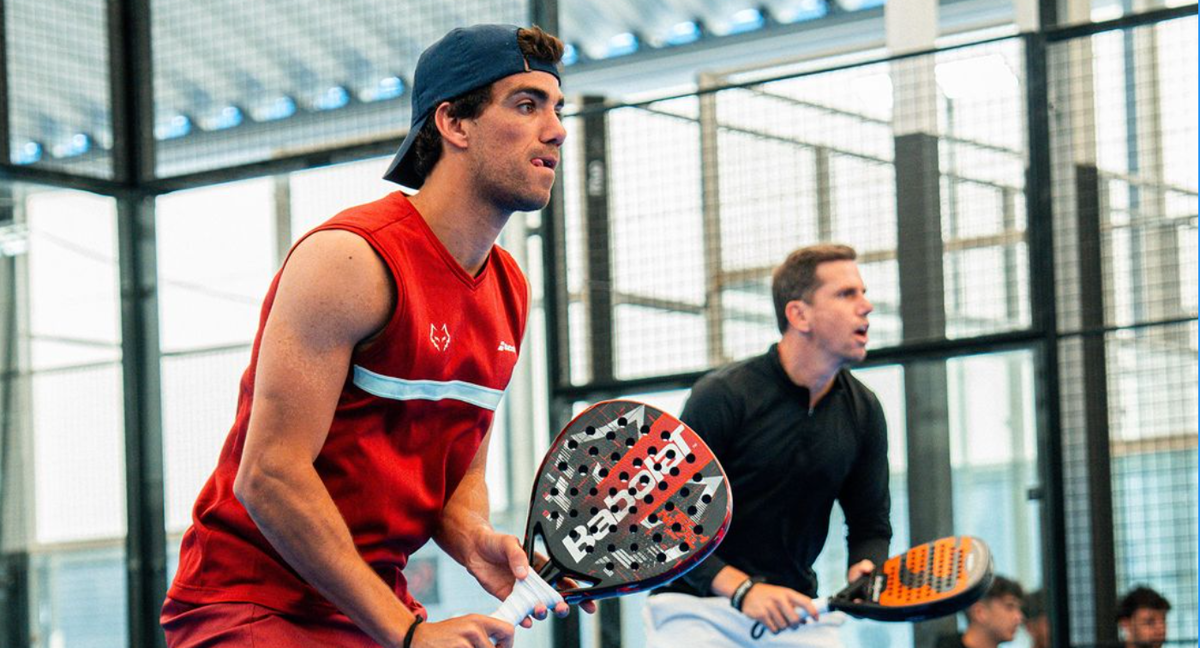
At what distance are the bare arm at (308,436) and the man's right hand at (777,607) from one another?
6.10ft

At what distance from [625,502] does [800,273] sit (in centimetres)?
222

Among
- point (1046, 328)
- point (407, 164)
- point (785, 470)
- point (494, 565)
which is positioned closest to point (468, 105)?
point (407, 164)

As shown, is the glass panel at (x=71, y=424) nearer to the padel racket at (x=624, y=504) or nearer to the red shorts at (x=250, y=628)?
the red shorts at (x=250, y=628)

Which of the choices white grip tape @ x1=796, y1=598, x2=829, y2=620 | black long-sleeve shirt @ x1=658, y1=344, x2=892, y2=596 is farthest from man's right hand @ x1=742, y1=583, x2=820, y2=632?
black long-sleeve shirt @ x1=658, y1=344, x2=892, y2=596

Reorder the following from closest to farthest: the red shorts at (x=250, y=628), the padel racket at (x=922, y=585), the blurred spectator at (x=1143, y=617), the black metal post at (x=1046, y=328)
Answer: the red shorts at (x=250, y=628), the padel racket at (x=922, y=585), the blurred spectator at (x=1143, y=617), the black metal post at (x=1046, y=328)

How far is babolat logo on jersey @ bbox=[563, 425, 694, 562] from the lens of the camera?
289cm

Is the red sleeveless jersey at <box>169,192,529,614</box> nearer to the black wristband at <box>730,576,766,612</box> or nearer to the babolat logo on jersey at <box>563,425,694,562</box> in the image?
the babolat logo on jersey at <box>563,425,694,562</box>

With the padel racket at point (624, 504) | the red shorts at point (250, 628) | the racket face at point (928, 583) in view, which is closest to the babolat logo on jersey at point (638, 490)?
the padel racket at point (624, 504)

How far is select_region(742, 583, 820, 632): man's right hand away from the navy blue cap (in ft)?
5.78

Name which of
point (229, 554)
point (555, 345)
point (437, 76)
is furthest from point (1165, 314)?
point (229, 554)

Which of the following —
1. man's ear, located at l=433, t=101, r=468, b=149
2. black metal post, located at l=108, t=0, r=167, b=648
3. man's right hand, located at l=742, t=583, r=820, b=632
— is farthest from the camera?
black metal post, located at l=108, t=0, r=167, b=648

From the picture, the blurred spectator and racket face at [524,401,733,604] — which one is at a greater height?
racket face at [524,401,733,604]

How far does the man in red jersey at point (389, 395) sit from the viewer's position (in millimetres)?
2650

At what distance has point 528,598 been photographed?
9.01ft
